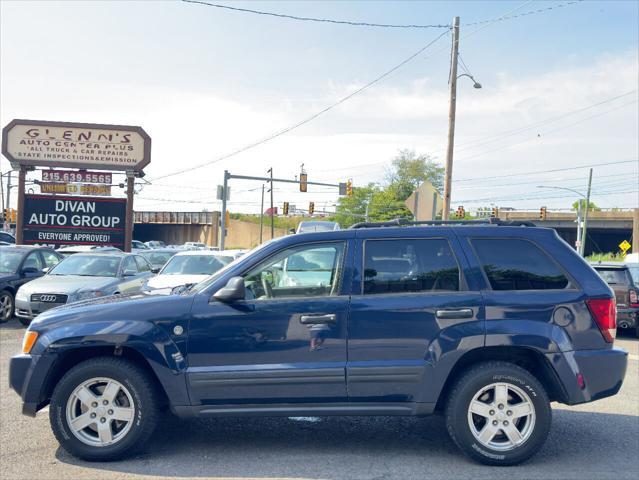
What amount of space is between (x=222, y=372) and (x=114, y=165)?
17.3 m

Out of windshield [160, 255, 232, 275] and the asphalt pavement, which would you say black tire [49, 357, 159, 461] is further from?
windshield [160, 255, 232, 275]

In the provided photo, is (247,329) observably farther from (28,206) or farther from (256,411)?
(28,206)

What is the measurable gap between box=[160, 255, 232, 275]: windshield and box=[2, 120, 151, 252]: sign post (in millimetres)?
7142

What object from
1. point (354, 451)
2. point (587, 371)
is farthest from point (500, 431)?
point (354, 451)

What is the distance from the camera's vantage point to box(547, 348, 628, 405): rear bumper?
4934mm

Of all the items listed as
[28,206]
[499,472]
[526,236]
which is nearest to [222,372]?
[499,472]

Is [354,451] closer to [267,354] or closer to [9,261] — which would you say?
[267,354]

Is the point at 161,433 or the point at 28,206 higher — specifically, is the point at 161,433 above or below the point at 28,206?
below

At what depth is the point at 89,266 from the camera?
522 inches

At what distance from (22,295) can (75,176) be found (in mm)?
9223

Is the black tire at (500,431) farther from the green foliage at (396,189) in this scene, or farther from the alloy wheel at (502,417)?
the green foliage at (396,189)

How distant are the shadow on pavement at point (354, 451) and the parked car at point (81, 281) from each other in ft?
20.1

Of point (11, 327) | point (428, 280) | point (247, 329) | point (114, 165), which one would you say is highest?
point (114, 165)

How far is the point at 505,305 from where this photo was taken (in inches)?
196
